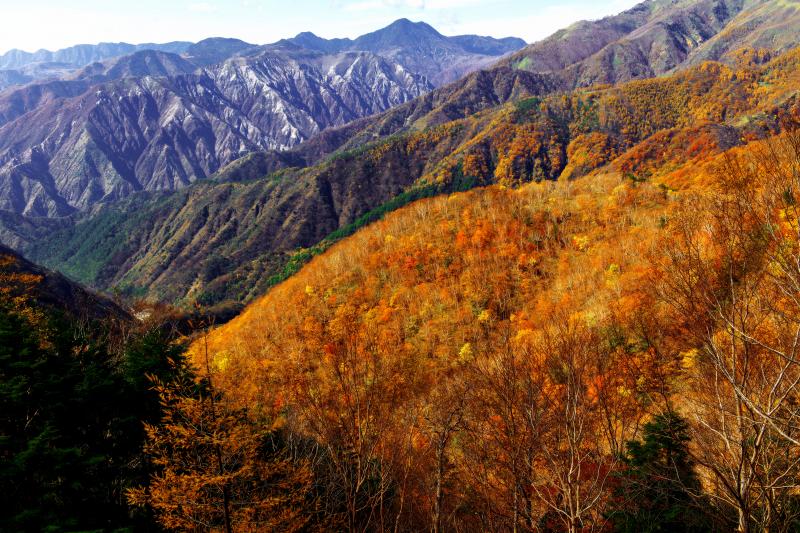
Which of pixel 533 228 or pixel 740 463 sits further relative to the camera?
pixel 533 228

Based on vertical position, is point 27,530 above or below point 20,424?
above

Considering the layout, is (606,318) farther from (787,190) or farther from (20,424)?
(20,424)

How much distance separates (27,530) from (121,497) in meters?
16.1

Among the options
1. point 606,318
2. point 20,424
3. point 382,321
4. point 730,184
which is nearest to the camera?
point 730,184

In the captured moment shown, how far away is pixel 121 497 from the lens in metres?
26.2

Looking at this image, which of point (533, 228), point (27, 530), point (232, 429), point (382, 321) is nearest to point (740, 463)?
point (232, 429)

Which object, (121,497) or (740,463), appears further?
(121,497)

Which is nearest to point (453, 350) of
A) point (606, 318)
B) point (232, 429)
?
point (606, 318)

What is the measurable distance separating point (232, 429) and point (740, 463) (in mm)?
16109

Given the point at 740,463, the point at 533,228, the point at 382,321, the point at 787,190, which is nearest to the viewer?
the point at 740,463

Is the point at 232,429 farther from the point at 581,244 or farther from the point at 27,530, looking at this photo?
the point at 581,244

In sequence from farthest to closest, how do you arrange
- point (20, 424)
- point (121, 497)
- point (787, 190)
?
point (121, 497), point (20, 424), point (787, 190)

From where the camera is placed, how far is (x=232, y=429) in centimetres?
1744

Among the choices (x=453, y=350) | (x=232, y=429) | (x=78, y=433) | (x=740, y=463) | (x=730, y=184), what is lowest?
(x=453, y=350)
